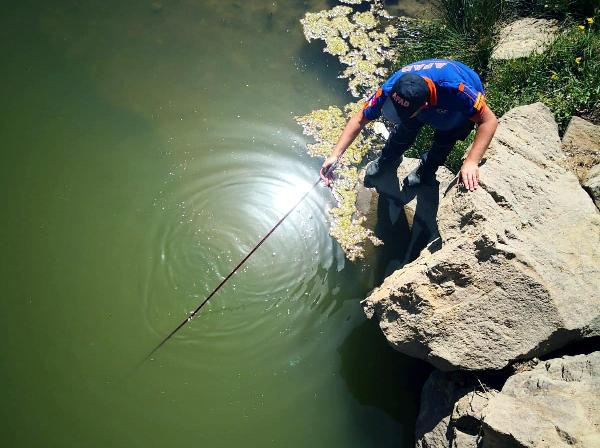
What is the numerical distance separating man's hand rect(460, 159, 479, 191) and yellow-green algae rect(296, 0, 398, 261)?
3.72ft

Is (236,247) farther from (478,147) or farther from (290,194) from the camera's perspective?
(478,147)

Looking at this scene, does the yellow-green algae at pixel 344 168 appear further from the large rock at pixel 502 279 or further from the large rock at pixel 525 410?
the large rock at pixel 525 410

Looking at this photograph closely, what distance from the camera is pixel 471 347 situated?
288cm

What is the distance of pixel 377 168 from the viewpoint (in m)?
4.11

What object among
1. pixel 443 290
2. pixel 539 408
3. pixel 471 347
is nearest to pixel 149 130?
pixel 443 290

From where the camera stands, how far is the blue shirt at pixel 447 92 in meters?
2.92

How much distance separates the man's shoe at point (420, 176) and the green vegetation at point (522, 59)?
36 centimetres

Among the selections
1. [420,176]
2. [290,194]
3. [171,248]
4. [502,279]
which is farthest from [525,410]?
[171,248]

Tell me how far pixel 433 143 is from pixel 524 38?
5.82ft

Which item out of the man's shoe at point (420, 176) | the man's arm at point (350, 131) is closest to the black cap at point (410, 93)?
the man's arm at point (350, 131)

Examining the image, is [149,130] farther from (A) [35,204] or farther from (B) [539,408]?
(B) [539,408]

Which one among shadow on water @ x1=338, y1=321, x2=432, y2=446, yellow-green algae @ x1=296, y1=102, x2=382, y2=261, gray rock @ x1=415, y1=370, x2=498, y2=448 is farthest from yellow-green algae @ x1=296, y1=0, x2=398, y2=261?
gray rock @ x1=415, y1=370, x2=498, y2=448

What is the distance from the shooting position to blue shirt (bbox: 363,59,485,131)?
2920 millimetres

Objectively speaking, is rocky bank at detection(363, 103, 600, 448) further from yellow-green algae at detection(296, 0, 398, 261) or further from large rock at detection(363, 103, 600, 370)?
yellow-green algae at detection(296, 0, 398, 261)
